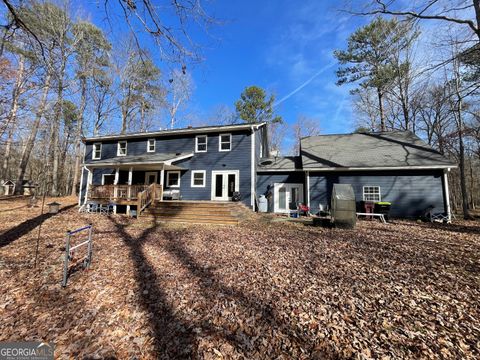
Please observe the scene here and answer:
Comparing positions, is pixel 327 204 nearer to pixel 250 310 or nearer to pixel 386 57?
pixel 250 310

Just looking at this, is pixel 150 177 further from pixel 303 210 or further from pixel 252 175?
pixel 303 210

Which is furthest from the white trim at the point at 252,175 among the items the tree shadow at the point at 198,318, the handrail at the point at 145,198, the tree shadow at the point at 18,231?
the tree shadow at the point at 18,231

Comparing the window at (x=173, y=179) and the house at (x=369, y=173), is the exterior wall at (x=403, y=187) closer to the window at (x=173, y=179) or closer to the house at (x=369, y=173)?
the house at (x=369, y=173)

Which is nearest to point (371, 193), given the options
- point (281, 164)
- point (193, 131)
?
point (281, 164)

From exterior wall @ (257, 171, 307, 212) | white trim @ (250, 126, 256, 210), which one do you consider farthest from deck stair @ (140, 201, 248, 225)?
exterior wall @ (257, 171, 307, 212)

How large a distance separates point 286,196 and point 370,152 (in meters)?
6.27

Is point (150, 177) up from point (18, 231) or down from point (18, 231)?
up

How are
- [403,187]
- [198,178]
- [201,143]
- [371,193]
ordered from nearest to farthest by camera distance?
1. [403,187]
2. [371,193]
3. [198,178]
4. [201,143]

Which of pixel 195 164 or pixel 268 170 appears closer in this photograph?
pixel 268 170

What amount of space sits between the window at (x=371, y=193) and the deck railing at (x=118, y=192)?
12.6 m

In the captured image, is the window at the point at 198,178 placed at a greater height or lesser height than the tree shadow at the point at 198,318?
greater

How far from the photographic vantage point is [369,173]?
1272 cm

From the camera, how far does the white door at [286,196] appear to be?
14.0 meters

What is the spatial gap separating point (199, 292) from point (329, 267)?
2.95 meters
